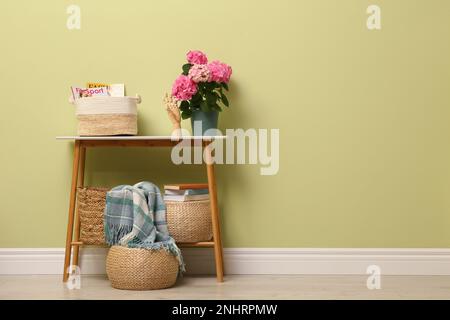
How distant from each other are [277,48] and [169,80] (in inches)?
20.5

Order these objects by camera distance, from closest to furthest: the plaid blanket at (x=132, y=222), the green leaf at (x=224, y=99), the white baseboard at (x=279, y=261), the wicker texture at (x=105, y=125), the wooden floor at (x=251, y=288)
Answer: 1. the wooden floor at (x=251, y=288)
2. the plaid blanket at (x=132, y=222)
3. the wicker texture at (x=105, y=125)
4. the green leaf at (x=224, y=99)
5. the white baseboard at (x=279, y=261)

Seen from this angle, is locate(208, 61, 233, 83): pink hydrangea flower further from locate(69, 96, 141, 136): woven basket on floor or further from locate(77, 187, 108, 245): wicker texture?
locate(77, 187, 108, 245): wicker texture

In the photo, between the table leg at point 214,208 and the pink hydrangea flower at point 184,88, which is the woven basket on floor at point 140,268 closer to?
the table leg at point 214,208

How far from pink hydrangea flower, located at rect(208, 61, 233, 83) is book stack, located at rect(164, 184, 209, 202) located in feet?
1.54

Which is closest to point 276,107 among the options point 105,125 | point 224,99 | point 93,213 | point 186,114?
point 224,99

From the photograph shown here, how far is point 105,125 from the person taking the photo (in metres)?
3.00

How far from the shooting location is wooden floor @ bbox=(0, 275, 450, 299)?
273 centimetres

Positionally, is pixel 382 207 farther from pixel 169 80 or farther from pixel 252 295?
pixel 169 80

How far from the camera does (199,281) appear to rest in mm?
3072

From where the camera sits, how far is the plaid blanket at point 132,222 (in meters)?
2.88

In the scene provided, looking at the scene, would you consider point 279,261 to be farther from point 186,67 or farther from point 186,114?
point 186,67

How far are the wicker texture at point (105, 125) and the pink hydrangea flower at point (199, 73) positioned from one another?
0.32 metres

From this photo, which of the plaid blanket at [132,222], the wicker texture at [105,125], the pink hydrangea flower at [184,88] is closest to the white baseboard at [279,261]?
the plaid blanket at [132,222]

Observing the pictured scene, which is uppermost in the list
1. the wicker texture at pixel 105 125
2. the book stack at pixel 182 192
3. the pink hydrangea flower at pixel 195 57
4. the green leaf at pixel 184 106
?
the pink hydrangea flower at pixel 195 57
